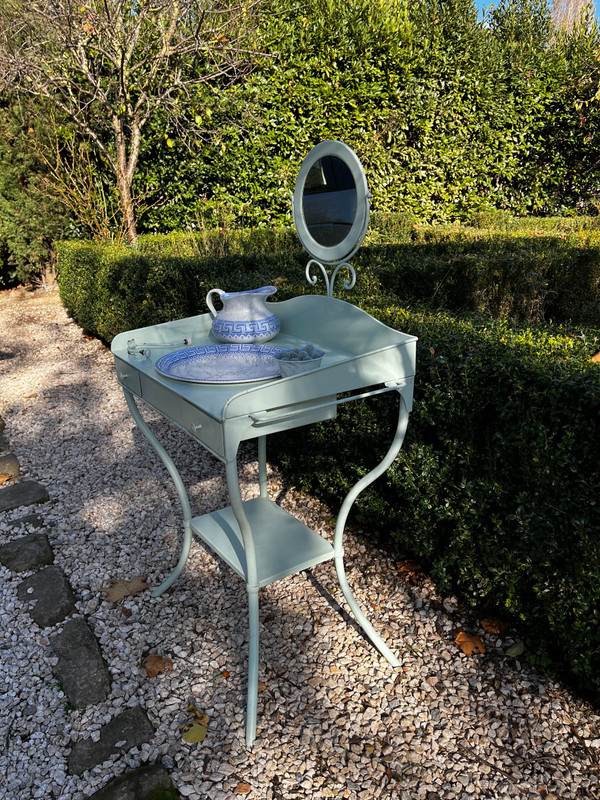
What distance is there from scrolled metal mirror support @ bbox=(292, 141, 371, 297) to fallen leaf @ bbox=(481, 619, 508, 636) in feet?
4.87

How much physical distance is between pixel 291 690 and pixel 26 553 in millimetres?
1559

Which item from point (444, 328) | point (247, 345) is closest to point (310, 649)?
point (247, 345)

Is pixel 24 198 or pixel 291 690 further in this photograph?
pixel 24 198

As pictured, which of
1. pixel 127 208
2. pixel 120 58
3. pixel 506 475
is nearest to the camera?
pixel 506 475

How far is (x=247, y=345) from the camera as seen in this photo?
2.14 meters

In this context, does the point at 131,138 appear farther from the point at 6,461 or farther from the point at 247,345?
the point at 247,345

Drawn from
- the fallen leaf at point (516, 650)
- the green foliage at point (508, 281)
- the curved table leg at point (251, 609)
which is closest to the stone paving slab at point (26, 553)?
the curved table leg at point (251, 609)

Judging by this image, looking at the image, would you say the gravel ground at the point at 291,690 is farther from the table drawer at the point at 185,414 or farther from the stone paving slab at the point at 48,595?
the table drawer at the point at 185,414

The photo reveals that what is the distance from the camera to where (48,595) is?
2574mm

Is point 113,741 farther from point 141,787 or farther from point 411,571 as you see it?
point 411,571

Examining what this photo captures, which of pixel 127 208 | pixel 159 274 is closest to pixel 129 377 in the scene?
pixel 159 274

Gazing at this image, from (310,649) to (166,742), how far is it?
643 mm

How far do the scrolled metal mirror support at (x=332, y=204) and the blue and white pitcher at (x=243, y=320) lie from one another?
35cm

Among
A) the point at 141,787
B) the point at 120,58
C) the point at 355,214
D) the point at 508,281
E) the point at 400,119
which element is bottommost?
the point at 141,787
